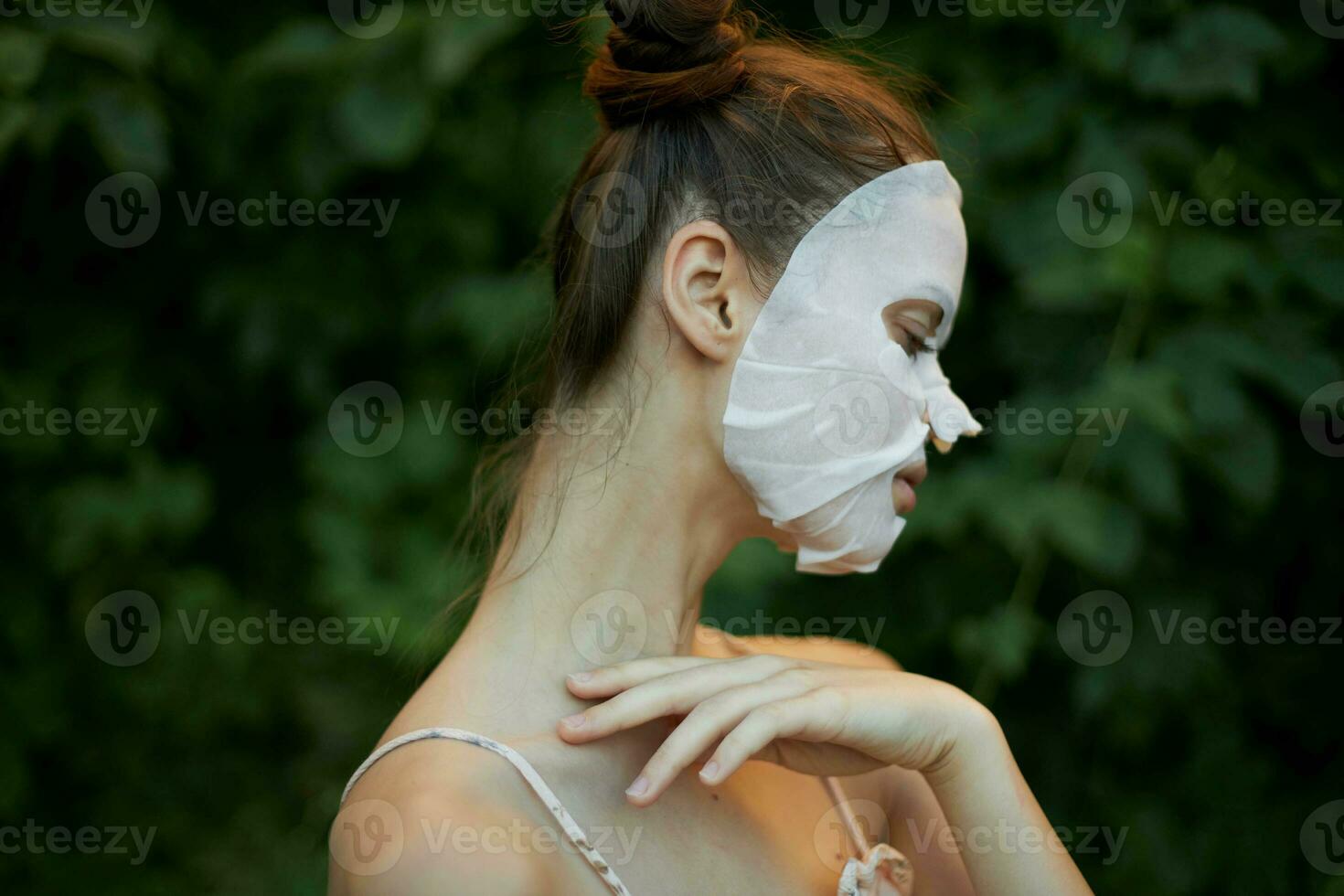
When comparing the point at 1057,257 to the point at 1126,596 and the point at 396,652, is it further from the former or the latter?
the point at 396,652

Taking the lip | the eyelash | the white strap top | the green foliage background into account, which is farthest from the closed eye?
the green foliage background

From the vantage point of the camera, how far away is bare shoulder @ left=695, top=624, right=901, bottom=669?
1.47 meters

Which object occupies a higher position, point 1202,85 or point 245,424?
point 1202,85

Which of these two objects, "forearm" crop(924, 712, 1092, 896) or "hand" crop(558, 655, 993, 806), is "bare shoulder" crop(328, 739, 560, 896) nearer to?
"hand" crop(558, 655, 993, 806)

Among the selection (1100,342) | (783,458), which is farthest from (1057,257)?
→ (783,458)

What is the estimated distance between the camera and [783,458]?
1.18 m

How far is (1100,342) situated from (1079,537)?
0.37m

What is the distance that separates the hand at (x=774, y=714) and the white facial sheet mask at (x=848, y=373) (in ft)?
0.54

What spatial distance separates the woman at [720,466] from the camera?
1121 millimetres

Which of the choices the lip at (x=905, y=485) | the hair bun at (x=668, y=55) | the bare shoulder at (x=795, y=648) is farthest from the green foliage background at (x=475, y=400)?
the hair bun at (x=668, y=55)

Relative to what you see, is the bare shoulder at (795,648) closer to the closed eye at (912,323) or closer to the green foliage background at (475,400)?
the green foliage background at (475,400)

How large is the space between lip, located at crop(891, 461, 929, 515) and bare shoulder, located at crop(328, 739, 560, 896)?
50 cm

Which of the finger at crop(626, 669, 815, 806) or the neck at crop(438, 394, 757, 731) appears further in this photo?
the neck at crop(438, 394, 757, 731)

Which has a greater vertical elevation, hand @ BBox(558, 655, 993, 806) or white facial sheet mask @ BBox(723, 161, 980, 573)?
white facial sheet mask @ BBox(723, 161, 980, 573)
